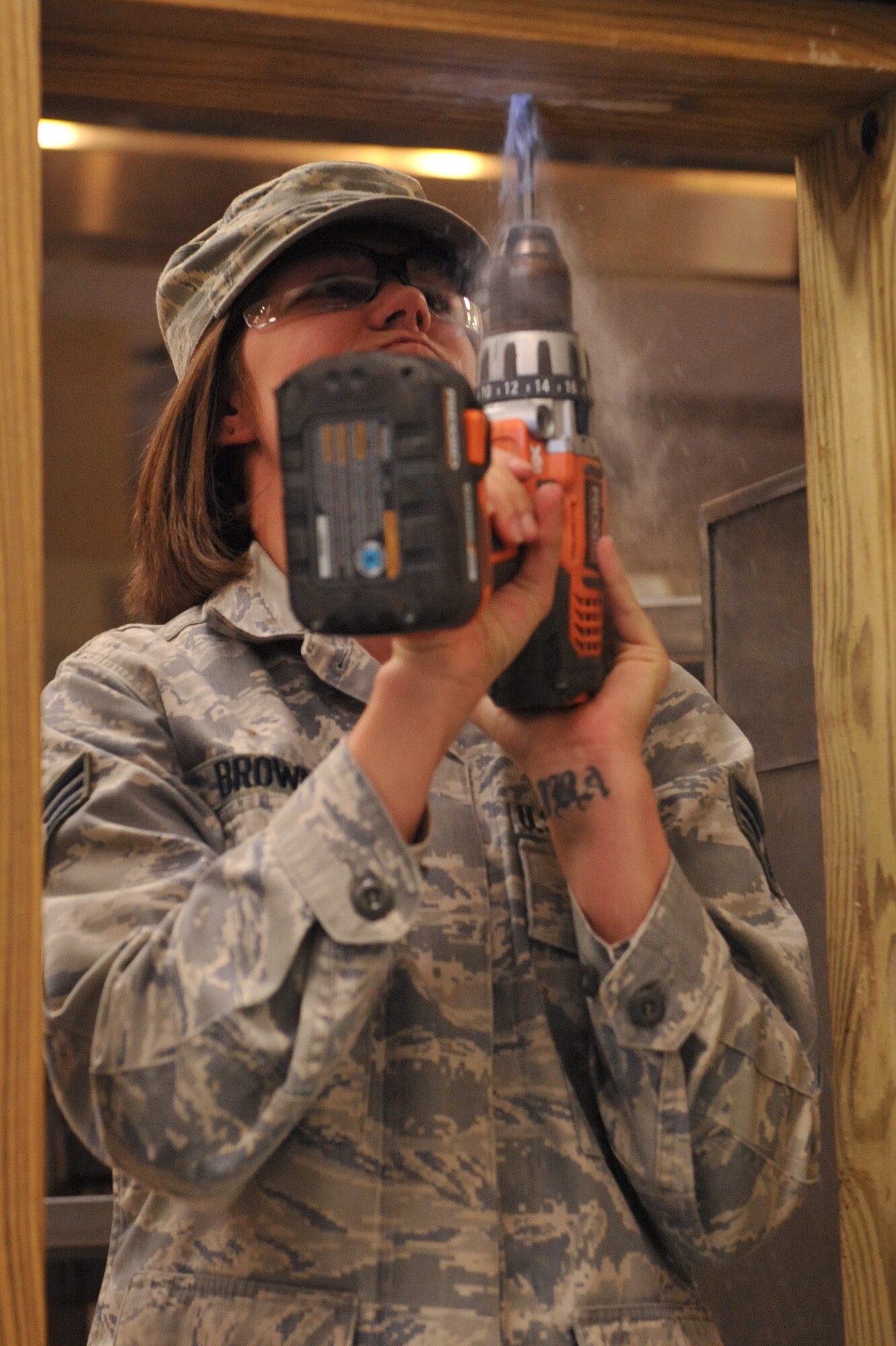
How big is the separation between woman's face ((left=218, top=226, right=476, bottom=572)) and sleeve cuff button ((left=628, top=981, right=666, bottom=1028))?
15.9 inches

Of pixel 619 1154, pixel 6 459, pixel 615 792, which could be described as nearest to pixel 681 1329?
pixel 619 1154

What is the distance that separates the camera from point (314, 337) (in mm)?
1188

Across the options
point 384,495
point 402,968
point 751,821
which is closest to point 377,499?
point 384,495

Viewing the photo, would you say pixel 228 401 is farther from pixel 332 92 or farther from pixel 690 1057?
pixel 690 1057

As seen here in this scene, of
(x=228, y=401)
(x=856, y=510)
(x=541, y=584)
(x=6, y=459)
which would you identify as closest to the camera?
(x=6, y=459)

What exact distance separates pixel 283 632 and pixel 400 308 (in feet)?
0.86

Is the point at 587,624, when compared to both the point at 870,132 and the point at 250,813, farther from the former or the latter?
the point at 870,132

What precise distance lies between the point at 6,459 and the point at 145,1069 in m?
0.35

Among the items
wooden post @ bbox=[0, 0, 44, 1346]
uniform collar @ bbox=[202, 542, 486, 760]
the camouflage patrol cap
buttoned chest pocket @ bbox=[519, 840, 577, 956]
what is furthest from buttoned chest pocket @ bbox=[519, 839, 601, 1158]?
the camouflage patrol cap

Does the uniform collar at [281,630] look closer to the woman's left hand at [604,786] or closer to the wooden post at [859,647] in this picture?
the woman's left hand at [604,786]

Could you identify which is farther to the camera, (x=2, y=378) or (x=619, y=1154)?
(x=619, y=1154)

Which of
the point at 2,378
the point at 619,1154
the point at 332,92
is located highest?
the point at 332,92

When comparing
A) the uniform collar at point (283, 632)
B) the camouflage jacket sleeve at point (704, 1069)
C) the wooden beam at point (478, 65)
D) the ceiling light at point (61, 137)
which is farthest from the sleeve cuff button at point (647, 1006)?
the ceiling light at point (61, 137)

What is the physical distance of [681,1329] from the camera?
1.02m
